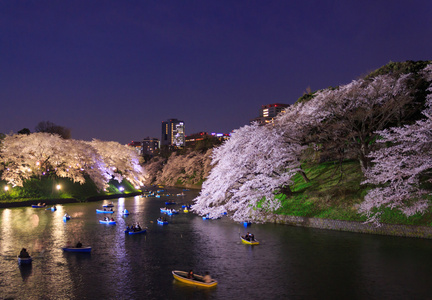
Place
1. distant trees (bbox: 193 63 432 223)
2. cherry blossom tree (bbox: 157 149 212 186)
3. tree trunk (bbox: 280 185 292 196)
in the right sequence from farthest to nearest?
cherry blossom tree (bbox: 157 149 212 186) < tree trunk (bbox: 280 185 292 196) < distant trees (bbox: 193 63 432 223)

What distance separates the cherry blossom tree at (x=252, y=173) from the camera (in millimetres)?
37000

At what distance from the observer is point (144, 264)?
2389 centimetres

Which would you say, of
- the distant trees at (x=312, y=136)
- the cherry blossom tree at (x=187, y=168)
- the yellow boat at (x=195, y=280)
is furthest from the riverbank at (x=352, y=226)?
the cherry blossom tree at (x=187, y=168)

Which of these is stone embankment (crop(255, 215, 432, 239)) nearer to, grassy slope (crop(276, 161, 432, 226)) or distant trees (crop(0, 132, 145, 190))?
grassy slope (crop(276, 161, 432, 226))

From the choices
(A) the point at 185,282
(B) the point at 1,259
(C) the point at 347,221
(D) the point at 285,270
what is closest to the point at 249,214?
(C) the point at 347,221

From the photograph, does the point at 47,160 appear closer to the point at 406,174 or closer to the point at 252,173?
the point at 252,173

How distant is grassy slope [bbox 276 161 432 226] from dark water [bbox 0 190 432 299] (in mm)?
2088

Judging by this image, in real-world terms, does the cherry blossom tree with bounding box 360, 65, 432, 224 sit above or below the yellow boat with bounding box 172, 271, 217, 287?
above

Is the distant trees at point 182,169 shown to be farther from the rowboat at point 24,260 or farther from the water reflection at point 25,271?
the water reflection at point 25,271

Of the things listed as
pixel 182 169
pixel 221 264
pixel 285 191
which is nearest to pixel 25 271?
pixel 221 264

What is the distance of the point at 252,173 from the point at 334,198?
882 centimetres

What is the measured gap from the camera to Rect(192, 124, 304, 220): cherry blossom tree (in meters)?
37.0

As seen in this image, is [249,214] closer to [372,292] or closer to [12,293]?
[372,292]

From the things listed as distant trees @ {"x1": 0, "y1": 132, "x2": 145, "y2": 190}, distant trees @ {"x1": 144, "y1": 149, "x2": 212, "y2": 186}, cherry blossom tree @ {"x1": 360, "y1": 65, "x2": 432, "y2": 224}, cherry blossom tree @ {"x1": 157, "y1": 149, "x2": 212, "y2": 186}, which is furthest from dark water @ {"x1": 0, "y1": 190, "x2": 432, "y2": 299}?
cherry blossom tree @ {"x1": 157, "y1": 149, "x2": 212, "y2": 186}
